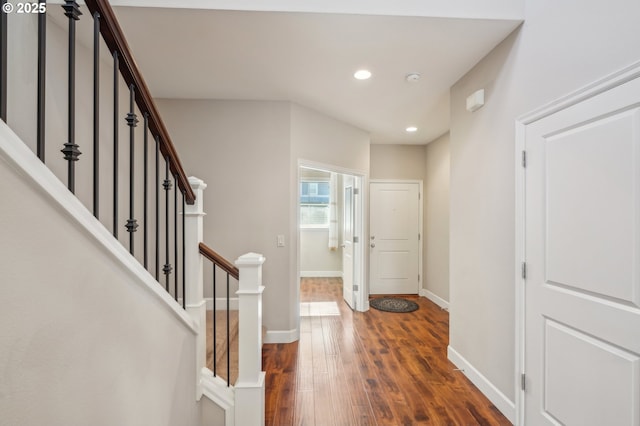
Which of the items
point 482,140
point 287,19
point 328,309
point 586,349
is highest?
point 287,19

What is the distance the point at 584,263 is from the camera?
156 centimetres

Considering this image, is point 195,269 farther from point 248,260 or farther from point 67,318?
point 67,318

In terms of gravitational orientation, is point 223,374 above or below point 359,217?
below

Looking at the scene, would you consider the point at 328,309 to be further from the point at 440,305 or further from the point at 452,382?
the point at 452,382

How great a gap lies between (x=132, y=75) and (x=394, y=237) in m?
4.64

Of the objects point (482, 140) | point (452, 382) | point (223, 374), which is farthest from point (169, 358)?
point (482, 140)

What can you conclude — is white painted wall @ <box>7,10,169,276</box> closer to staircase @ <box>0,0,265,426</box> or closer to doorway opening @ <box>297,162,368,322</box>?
staircase @ <box>0,0,265,426</box>

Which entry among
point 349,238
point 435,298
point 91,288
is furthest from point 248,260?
point 435,298

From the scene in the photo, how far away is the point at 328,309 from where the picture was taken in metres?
4.54

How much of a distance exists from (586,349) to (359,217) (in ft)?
10.2

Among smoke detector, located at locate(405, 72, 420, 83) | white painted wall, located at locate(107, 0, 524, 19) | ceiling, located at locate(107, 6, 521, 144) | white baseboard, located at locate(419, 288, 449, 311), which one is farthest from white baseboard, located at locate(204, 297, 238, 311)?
white baseboard, located at locate(419, 288, 449, 311)

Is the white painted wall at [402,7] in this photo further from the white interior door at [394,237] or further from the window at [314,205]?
the window at [314,205]

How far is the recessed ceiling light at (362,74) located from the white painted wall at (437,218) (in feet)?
7.63

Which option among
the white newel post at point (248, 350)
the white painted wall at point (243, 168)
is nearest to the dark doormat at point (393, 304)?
the white painted wall at point (243, 168)
